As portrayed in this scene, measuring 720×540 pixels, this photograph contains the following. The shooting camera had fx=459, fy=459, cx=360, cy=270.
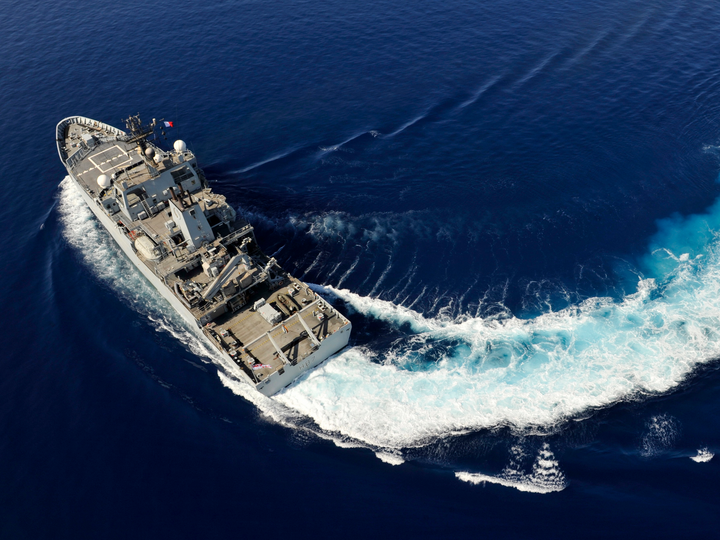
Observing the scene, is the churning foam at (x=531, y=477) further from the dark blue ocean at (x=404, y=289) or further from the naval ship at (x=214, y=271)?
the naval ship at (x=214, y=271)

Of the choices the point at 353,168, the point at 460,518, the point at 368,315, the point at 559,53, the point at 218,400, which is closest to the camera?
the point at 460,518

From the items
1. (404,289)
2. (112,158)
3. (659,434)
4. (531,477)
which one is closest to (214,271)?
(404,289)

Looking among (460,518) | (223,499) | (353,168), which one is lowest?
(460,518)

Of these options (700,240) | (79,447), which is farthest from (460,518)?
(700,240)

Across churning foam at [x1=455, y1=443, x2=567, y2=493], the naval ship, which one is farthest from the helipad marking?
churning foam at [x1=455, y1=443, x2=567, y2=493]

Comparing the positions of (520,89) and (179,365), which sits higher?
(520,89)

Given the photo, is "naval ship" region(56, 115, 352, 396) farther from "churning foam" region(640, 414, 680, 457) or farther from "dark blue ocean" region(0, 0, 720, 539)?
"churning foam" region(640, 414, 680, 457)

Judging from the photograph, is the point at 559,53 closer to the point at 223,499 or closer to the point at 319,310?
the point at 319,310
